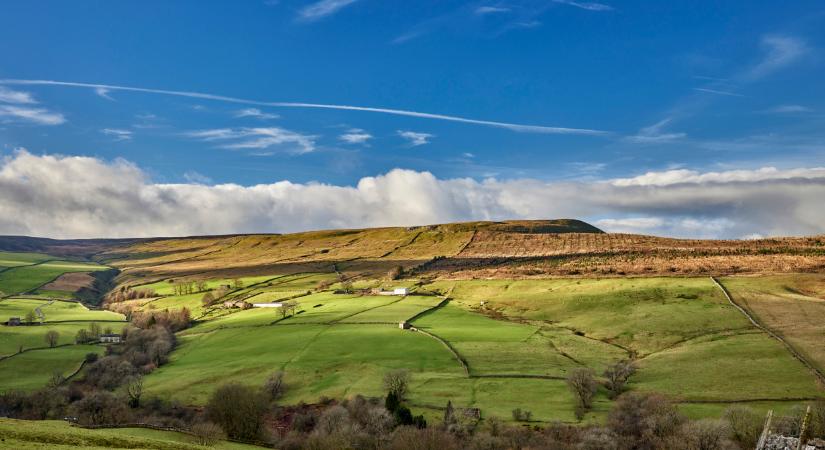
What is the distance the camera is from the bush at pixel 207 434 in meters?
60.3

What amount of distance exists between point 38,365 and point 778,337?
492 ft

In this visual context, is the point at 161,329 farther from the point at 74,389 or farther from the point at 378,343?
the point at 378,343

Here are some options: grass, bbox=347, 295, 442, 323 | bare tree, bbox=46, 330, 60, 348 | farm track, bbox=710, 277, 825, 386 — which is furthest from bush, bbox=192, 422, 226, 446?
bare tree, bbox=46, 330, 60, 348

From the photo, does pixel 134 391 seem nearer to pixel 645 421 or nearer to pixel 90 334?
pixel 90 334

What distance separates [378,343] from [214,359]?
117 feet

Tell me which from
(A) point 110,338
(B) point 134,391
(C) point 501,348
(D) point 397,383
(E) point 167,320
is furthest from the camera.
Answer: (E) point 167,320

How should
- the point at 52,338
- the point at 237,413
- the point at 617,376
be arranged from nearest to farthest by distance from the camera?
the point at 237,413 < the point at 617,376 < the point at 52,338

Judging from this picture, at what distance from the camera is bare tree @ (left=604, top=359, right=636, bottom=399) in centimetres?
8450

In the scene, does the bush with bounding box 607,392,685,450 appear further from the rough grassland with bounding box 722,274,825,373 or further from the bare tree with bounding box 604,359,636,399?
the rough grassland with bounding box 722,274,825,373

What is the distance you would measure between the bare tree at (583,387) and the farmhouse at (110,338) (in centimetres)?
12399

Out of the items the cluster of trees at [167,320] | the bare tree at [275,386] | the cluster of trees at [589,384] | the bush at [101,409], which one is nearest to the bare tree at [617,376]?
the cluster of trees at [589,384]

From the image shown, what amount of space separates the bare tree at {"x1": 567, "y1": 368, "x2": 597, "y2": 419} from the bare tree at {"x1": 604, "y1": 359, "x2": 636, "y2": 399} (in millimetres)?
5601

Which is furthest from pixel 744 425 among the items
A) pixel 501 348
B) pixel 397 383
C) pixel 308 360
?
pixel 308 360

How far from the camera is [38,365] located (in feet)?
412
